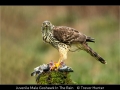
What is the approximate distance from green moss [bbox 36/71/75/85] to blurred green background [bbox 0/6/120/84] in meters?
3.16

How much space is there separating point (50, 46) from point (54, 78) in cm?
960

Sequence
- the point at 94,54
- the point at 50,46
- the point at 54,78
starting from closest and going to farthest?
1. the point at 54,78
2. the point at 94,54
3. the point at 50,46

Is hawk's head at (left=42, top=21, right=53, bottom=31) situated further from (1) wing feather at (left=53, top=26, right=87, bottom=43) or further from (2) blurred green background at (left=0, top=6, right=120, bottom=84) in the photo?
(2) blurred green background at (left=0, top=6, right=120, bottom=84)

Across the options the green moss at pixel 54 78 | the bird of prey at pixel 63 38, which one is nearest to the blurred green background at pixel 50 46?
the bird of prey at pixel 63 38

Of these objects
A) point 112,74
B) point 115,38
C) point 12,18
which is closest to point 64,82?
point 112,74

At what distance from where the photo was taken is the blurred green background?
13547mm

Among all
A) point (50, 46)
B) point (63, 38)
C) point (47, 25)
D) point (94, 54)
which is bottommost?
point (94, 54)

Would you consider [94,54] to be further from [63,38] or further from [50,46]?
[50,46]

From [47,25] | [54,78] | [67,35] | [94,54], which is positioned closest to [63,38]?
[67,35]

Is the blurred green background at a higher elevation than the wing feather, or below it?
higher

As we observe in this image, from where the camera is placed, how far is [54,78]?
7.43 metres

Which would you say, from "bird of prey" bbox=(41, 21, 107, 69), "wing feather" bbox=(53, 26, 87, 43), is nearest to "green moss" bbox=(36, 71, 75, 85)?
"bird of prey" bbox=(41, 21, 107, 69)

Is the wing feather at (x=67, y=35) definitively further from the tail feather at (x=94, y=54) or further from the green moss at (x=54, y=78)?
the green moss at (x=54, y=78)

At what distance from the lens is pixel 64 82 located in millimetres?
7500
